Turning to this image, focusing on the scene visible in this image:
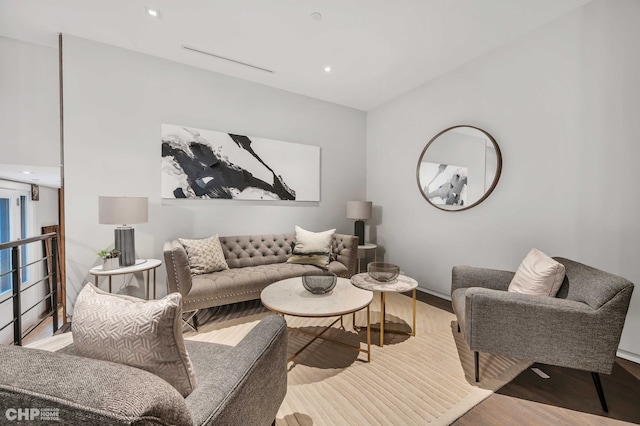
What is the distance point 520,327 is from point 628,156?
163cm

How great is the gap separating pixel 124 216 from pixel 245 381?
86.4 inches

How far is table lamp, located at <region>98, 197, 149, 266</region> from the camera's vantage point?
2406mm

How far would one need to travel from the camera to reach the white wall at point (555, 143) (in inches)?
→ 81.7

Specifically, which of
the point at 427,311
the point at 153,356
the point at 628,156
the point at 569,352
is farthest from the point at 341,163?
the point at 153,356

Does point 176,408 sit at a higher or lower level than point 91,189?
lower

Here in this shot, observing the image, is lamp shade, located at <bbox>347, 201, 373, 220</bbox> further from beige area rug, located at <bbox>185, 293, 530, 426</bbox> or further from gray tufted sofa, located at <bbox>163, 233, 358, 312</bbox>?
beige area rug, located at <bbox>185, 293, 530, 426</bbox>

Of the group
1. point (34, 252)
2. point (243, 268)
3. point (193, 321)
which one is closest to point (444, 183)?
point (243, 268)

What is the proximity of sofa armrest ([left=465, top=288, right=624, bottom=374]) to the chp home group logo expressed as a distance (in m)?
1.95

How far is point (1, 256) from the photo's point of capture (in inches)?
172

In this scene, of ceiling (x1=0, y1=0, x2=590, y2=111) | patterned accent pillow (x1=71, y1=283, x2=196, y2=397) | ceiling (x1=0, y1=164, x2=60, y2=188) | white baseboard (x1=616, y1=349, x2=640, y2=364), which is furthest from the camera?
ceiling (x1=0, y1=164, x2=60, y2=188)

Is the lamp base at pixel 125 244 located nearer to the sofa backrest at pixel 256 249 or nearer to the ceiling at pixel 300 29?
the sofa backrest at pixel 256 249

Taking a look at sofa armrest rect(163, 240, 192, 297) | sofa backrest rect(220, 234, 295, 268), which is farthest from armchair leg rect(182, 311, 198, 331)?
sofa backrest rect(220, 234, 295, 268)

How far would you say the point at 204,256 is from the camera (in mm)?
2822

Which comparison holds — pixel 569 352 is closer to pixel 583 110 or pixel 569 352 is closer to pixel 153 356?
pixel 583 110
